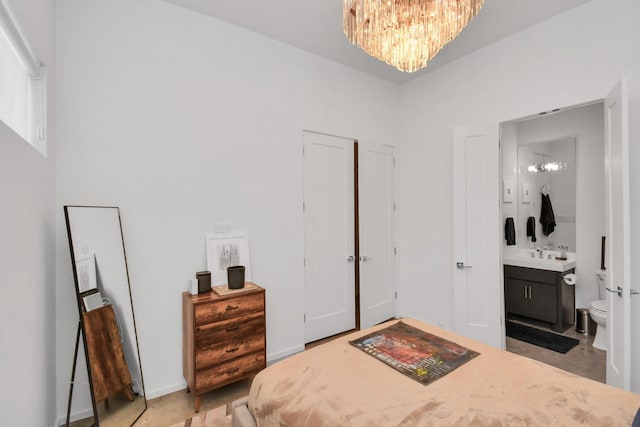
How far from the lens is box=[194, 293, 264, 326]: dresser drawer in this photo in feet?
7.43

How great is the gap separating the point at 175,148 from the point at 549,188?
471 cm

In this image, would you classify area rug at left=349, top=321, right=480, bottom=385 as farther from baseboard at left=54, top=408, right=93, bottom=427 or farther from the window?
the window

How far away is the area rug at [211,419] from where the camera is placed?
2.12 m

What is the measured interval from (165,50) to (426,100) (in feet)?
9.60

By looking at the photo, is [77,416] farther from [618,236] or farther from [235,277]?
[618,236]

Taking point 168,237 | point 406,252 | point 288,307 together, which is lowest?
point 288,307

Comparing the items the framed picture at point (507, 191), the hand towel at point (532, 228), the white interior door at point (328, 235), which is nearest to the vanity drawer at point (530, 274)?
the hand towel at point (532, 228)

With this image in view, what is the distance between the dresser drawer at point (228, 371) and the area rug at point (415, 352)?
0.98m

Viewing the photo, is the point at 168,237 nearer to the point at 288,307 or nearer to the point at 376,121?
the point at 288,307

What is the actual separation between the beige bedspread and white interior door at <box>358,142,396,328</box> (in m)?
2.07

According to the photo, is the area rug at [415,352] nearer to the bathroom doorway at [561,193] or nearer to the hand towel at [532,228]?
the bathroom doorway at [561,193]

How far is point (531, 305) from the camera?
3.86m

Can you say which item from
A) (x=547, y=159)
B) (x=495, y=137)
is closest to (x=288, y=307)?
(x=495, y=137)

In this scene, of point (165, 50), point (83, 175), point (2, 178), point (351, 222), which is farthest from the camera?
point (351, 222)
